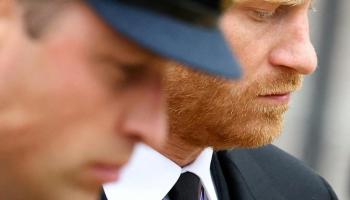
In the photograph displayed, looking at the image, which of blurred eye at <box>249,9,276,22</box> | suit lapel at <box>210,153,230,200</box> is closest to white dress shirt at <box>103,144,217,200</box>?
suit lapel at <box>210,153,230,200</box>

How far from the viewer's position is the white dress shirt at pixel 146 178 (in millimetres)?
2723

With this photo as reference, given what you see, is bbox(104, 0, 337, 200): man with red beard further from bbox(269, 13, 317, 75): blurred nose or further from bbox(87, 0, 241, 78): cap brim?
bbox(87, 0, 241, 78): cap brim

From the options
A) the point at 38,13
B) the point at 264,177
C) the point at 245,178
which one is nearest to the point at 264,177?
the point at 264,177

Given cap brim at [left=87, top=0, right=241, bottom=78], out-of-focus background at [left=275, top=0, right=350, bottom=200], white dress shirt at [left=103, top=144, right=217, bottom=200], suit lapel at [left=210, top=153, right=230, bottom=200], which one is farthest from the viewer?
out-of-focus background at [left=275, top=0, right=350, bottom=200]

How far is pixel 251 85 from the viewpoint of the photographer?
9.03 ft

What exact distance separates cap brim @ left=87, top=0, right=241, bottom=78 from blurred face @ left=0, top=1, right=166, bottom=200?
0.09 feet

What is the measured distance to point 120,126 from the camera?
1547 mm

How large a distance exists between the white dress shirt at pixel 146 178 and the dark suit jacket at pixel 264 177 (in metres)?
0.25

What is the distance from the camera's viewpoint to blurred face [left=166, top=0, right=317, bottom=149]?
2.73 metres

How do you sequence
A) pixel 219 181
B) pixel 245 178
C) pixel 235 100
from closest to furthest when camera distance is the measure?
1. pixel 235 100
2. pixel 219 181
3. pixel 245 178

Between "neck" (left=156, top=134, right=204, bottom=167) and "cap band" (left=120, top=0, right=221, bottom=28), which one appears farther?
"neck" (left=156, top=134, right=204, bottom=167)

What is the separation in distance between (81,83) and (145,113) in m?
0.12

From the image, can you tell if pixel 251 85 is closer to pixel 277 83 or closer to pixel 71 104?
pixel 277 83

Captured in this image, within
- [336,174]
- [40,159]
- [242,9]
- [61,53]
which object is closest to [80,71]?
[61,53]
